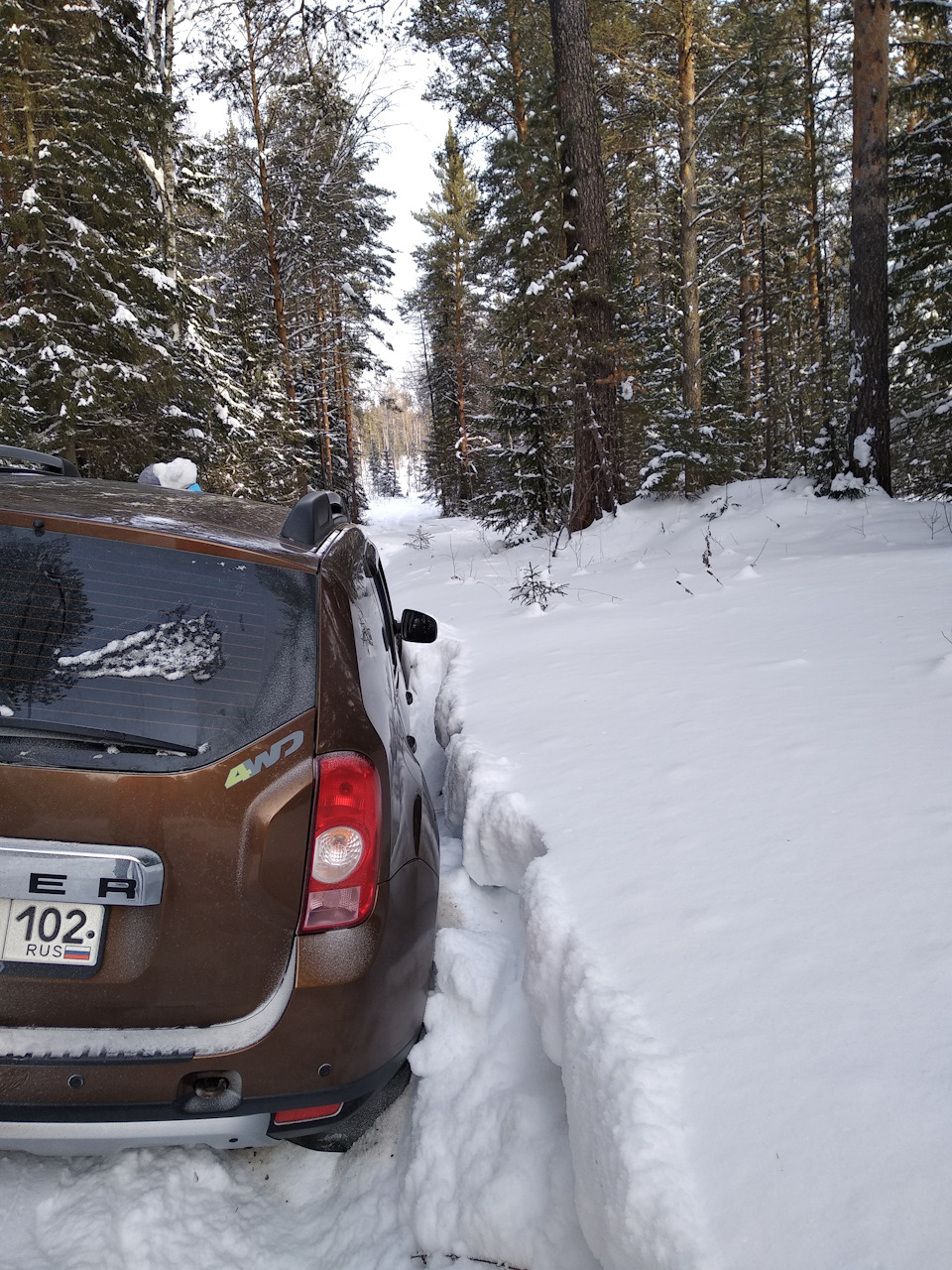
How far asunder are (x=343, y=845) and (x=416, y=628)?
184 cm

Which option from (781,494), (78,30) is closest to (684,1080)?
(781,494)

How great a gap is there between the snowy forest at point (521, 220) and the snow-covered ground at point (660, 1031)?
6.80 meters

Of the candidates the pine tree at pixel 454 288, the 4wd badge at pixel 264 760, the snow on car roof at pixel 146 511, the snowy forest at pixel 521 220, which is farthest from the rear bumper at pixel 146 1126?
the pine tree at pixel 454 288

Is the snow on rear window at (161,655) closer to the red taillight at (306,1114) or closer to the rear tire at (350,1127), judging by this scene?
the red taillight at (306,1114)

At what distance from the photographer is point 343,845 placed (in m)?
1.62

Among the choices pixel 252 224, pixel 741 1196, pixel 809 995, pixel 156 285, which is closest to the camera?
pixel 741 1196

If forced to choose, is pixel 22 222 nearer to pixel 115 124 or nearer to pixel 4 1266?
pixel 115 124

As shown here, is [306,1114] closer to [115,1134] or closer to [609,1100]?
[115,1134]

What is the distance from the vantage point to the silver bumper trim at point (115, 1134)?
4.63ft

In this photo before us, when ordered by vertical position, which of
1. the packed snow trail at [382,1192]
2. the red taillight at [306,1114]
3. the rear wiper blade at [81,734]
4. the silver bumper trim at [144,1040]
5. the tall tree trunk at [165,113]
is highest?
the tall tree trunk at [165,113]

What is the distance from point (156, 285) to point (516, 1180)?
36.1ft

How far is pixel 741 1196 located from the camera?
3.69 ft

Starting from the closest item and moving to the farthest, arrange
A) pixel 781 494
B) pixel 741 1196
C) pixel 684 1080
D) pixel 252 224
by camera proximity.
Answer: pixel 741 1196 < pixel 684 1080 < pixel 781 494 < pixel 252 224

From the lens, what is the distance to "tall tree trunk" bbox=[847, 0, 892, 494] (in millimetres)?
7781
